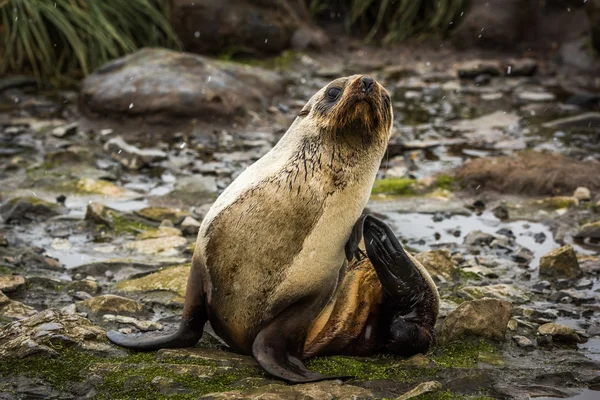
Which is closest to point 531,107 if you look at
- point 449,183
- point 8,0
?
point 449,183

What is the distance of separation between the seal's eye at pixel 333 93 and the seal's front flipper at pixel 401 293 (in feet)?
1.84

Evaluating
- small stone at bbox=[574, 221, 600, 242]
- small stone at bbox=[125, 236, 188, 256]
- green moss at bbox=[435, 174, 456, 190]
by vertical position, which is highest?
small stone at bbox=[125, 236, 188, 256]

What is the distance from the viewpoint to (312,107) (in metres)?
4.42

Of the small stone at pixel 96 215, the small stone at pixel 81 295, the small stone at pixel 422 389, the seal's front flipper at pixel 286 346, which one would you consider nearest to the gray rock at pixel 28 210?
the small stone at pixel 96 215

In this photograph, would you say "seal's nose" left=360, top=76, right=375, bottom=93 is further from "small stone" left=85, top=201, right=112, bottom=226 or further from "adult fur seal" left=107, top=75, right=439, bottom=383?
"small stone" left=85, top=201, right=112, bottom=226

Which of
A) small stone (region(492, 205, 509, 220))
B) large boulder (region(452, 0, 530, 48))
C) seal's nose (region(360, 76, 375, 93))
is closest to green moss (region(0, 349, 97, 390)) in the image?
seal's nose (region(360, 76, 375, 93))

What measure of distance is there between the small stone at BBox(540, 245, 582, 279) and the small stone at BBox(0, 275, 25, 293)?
300 cm

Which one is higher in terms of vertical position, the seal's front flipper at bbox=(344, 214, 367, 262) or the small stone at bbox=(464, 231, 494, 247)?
the seal's front flipper at bbox=(344, 214, 367, 262)

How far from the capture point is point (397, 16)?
565 inches

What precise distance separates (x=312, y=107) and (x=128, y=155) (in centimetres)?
460

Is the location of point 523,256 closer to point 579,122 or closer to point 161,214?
point 161,214

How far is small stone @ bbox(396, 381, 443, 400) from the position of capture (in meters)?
3.76

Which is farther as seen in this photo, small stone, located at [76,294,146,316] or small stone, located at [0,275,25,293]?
small stone, located at [0,275,25,293]

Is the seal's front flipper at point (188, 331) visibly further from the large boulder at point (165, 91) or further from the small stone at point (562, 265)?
the large boulder at point (165, 91)
